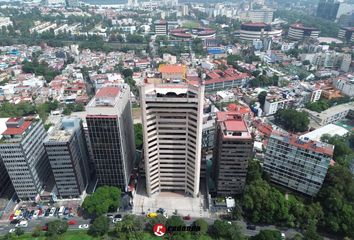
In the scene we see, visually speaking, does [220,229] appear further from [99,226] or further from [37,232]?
[37,232]

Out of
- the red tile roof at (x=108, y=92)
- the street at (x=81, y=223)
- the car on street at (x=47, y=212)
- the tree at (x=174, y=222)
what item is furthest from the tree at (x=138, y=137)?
the tree at (x=174, y=222)

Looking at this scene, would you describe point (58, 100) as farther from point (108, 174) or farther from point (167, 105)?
point (167, 105)

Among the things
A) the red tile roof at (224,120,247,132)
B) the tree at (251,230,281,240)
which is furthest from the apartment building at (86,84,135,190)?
the tree at (251,230,281,240)

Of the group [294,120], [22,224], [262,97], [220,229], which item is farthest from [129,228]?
[262,97]

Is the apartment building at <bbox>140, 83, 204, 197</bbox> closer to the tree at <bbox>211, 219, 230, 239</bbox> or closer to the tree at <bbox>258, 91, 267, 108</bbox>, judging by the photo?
the tree at <bbox>211, 219, 230, 239</bbox>

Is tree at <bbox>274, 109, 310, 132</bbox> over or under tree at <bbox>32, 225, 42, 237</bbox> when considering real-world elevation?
over

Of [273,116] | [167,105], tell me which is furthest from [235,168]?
[273,116]
